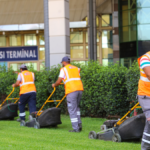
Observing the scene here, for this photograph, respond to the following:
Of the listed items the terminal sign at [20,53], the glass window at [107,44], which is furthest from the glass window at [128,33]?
the terminal sign at [20,53]

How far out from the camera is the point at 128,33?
23.7m

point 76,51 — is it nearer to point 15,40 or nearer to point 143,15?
point 15,40

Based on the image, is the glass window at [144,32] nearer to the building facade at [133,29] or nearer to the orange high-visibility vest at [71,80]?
the building facade at [133,29]

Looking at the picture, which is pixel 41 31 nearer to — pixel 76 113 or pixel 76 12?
pixel 76 12

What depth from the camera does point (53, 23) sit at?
533 inches

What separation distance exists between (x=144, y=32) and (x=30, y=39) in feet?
28.8

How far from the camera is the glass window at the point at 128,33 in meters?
23.3

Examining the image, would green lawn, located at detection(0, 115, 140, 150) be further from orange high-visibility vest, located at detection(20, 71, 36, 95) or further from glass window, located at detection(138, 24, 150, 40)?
glass window, located at detection(138, 24, 150, 40)

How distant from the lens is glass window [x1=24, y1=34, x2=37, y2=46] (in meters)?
25.1

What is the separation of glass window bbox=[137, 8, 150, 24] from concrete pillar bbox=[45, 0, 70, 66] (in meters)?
10.7

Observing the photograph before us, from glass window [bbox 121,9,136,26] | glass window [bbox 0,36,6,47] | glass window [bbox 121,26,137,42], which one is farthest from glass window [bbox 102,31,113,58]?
glass window [bbox 0,36,6,47]

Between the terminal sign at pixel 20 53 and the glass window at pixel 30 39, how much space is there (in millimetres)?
357

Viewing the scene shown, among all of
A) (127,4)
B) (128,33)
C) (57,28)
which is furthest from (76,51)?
(57,28)

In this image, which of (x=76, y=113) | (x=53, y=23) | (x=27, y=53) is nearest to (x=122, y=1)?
(x=27, y=53)
